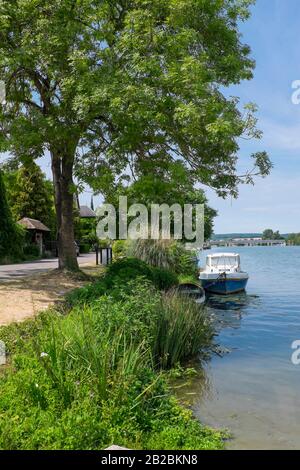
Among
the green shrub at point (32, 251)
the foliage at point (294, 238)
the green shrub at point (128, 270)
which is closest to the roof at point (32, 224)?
the green shrub at point (32, 251)

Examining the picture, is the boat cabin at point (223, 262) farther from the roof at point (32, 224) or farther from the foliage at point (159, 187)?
the roof at point (32, 224)

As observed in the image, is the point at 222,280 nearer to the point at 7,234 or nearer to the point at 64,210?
the point at 64,210

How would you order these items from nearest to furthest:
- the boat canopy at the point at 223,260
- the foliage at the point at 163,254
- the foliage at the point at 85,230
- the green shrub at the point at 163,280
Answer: the green shrub at the point at 163,280 < the foliage at the point at 163,254 < the boat canopy at the point at 223,260 < the foliage at the point at 85,230

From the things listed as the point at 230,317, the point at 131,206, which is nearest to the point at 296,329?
the point at 230,317

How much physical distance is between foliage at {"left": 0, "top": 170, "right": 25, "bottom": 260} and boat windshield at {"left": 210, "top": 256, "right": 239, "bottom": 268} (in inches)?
596

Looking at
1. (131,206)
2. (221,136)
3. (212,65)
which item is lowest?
(131,206)

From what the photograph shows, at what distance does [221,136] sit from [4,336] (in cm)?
736

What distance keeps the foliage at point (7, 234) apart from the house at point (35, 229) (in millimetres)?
8274

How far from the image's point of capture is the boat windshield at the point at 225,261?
30.9 m

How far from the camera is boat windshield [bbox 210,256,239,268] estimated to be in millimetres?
30922

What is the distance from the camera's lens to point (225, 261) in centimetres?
3145

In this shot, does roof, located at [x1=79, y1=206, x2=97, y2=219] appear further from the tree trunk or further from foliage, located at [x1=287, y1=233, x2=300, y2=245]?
foliage, located at [x1=287, y1=233, x2=300, y2=245]
